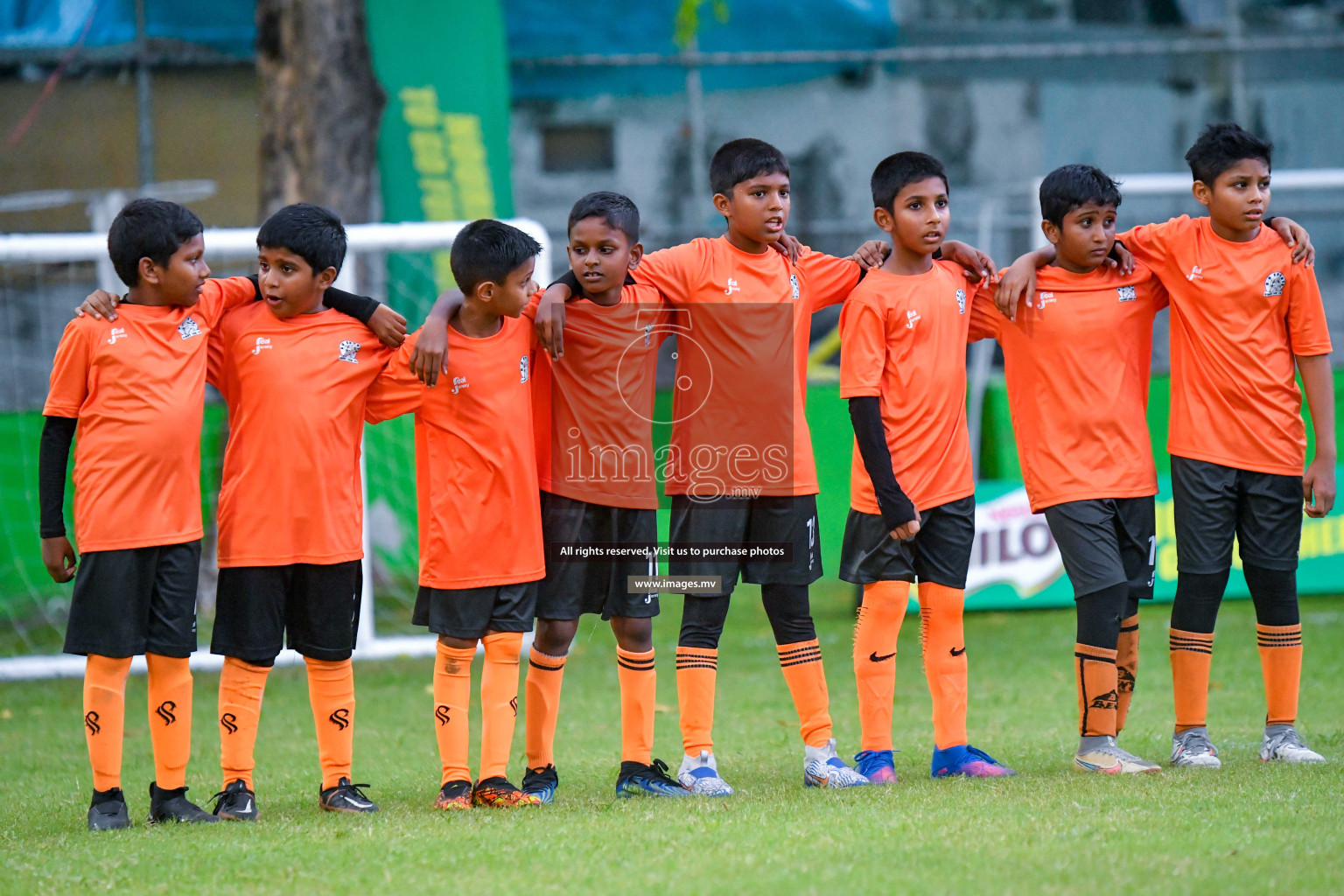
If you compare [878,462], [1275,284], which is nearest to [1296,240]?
[1275,284]

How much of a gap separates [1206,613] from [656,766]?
6.49ft

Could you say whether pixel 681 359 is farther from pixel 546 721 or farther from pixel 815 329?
pixel 815 329

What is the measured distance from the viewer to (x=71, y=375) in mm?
4277

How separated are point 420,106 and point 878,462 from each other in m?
6.52

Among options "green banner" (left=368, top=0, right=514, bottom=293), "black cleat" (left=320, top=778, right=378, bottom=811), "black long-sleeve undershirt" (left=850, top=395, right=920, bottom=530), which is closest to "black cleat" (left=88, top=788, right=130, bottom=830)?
"black cleat" (left=320, top=778, right=378, bottom=811)

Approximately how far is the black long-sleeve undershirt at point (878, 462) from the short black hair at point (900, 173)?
0.70m

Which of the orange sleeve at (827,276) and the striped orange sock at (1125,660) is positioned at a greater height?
the orange sleeve at (827,276)

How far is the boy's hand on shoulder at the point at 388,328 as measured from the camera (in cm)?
451

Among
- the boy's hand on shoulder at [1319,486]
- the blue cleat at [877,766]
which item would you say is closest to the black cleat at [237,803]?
the blue cleat at [877,766]

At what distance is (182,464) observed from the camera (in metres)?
4.34

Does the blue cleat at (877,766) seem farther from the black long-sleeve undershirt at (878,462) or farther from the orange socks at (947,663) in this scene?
the black long-sleeve undershirt at (878,462)

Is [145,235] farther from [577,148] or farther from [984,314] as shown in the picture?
[577,148]

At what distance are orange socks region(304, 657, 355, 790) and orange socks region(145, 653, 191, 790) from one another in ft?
1.27

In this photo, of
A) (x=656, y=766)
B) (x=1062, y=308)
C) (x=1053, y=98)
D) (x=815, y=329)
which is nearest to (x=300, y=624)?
(x=656, y=766)
